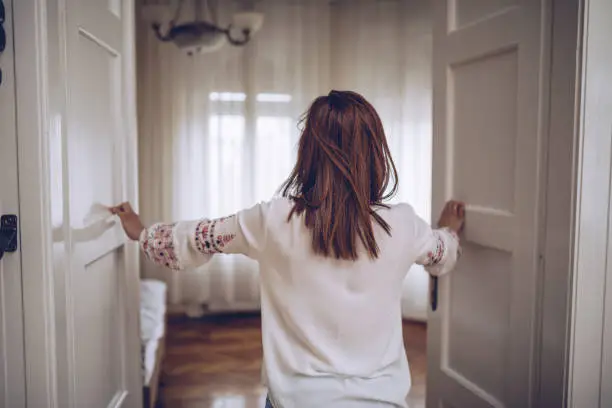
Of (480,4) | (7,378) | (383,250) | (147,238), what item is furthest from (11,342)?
(480,4)

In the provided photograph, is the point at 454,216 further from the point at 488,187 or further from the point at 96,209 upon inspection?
the point at 96,209

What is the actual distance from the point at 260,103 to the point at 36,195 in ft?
12.2

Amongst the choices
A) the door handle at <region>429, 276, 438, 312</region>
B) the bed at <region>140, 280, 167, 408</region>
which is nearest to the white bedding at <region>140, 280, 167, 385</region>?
the bed at <region>140, 280, 167, 408</region>

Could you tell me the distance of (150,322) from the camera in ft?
10.4

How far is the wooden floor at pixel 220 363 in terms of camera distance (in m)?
3.13

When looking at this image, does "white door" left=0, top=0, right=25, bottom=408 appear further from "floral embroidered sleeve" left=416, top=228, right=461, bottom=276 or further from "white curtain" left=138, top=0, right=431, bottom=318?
"white curtain" left=138, top=0, right=431, bottom=318

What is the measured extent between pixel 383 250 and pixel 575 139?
1.56 feet

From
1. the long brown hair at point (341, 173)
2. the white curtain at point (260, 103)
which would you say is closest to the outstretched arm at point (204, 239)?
the long brown hair at point (341, 173)

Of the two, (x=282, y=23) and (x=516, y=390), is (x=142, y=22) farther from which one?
(x=516, y=390)

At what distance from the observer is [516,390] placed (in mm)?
1530

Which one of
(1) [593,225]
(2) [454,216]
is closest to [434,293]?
(2) [454,216]

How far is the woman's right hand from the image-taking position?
1761 mm

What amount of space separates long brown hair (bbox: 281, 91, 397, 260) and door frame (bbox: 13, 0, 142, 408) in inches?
21.7

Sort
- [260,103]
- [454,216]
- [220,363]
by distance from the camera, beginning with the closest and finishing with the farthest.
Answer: [454,216] < [220,363] < [260,103]
